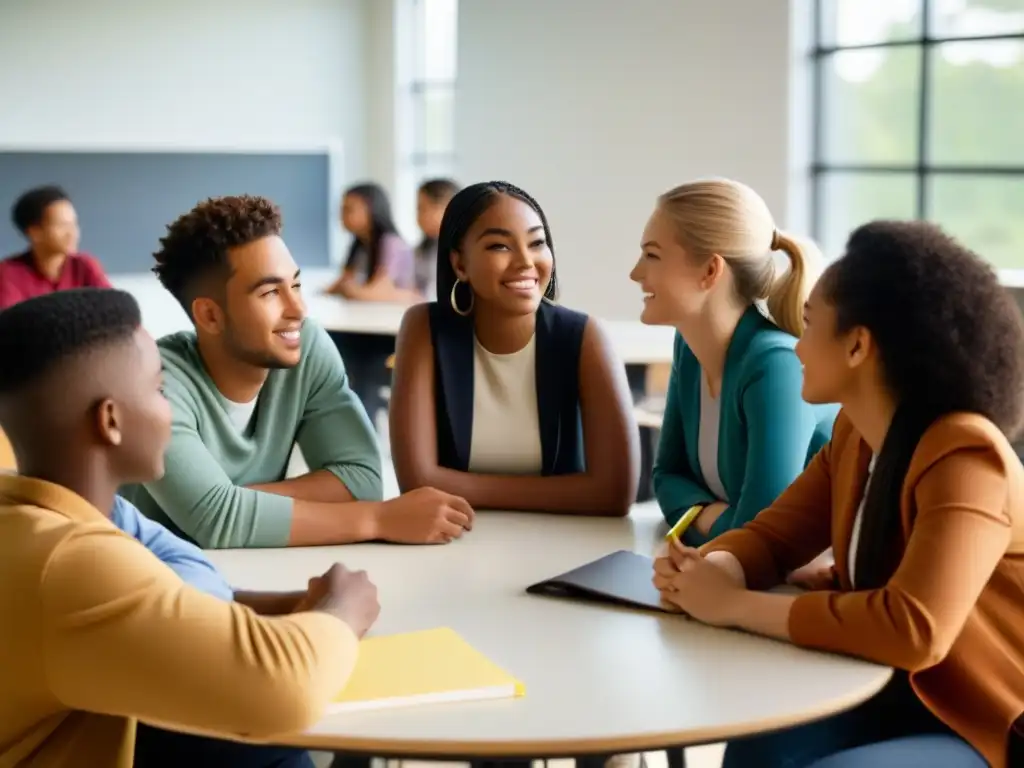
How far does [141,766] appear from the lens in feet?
6.48

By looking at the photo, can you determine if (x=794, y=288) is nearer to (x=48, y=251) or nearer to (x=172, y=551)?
(x=172, y=551)

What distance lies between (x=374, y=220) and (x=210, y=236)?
5.44m

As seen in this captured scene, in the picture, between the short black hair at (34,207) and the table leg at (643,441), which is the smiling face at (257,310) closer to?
the table leg at (643,441)

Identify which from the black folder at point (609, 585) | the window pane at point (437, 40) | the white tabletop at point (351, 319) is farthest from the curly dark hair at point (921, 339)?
the window pane at point (437, 40)

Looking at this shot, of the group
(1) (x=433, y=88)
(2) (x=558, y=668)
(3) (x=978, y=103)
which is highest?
(1) (x=433, y=88)

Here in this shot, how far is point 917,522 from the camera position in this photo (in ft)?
5.45

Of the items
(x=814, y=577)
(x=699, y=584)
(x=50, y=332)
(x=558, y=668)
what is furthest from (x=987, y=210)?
(x=50, y=332)

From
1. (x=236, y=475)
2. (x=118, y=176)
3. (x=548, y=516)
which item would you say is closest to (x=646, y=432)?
(x=548, y=516)

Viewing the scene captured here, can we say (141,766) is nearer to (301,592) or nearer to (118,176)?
(301,592)

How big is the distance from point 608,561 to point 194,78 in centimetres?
757

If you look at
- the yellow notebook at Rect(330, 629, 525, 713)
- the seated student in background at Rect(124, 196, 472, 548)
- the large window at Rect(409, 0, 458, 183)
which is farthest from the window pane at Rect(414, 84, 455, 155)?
the yellow notebook at Rect(330, 629, 525, 713)

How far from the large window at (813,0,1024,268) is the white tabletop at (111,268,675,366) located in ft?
4.90

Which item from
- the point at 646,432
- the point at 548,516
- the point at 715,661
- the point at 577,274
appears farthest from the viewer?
the point at 577,274

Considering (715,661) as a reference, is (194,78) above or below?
above
